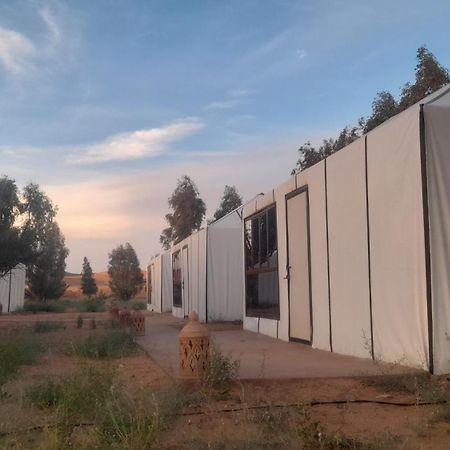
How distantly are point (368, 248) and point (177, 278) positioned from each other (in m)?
20.6

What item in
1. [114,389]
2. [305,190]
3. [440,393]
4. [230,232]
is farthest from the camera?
[230,232]

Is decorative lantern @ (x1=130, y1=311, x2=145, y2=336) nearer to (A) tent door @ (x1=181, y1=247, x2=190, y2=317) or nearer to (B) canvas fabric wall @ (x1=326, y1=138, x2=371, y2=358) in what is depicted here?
(B) canvas fabric wall @ (x1=326, y1=138, x2=371, y2=358)

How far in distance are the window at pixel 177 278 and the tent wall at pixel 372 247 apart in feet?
54.8

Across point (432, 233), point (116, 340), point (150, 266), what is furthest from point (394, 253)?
point (150, 266)

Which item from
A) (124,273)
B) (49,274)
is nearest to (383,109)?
(49,274)

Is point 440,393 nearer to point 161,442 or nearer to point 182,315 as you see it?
point 161,442

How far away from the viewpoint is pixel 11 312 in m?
36.2

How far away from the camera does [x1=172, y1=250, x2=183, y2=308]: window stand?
28.2 metres

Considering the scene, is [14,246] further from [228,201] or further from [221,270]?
[228,201]

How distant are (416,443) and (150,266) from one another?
39.3 metres

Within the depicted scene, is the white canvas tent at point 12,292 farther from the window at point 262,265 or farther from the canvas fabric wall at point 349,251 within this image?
the canvas fabric wall at point 349,251

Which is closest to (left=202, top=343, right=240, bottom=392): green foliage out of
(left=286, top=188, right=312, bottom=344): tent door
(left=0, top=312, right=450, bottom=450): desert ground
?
(left=0, top=312, right=450, bottom=450): desert ground

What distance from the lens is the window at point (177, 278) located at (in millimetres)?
28156

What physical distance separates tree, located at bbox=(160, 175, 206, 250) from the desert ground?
32551mm
